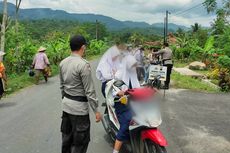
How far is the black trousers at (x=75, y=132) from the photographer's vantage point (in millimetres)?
5004

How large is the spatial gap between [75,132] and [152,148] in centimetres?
113

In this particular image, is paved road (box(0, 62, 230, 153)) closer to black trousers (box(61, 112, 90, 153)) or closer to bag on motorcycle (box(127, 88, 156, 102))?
black trousers (box(61, 112, 90, 153))

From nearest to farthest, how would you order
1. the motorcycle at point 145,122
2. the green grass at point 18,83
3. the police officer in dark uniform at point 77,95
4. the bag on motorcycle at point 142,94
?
the police officer in dark uniform at point 77,95 → the motorcycle at point 145,122 → the bag on motorcycle at point 142,94 → the green grass at point 18,83

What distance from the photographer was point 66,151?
5.33m

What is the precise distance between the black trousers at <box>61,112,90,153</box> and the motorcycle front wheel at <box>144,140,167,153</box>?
0.86 m

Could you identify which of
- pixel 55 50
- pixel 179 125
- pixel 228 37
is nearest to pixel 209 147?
pixel 179 125

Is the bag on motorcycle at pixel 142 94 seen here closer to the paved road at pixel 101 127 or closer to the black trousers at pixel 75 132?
the black trousers at pixel 75 132

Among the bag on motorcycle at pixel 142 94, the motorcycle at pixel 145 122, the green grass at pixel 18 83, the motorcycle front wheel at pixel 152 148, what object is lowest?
the green grass at pixel 18 83

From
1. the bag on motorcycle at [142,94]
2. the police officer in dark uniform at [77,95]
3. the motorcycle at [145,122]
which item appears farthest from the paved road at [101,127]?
the bag on motorcycle at [142,94]

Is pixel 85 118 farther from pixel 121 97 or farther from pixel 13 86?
pixel 13 86

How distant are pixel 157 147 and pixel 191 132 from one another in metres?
2.94

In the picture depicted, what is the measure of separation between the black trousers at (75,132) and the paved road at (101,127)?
112cm

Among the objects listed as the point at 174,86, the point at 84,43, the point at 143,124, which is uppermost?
the point at 84,43

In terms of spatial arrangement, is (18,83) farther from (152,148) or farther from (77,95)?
(152,148)
